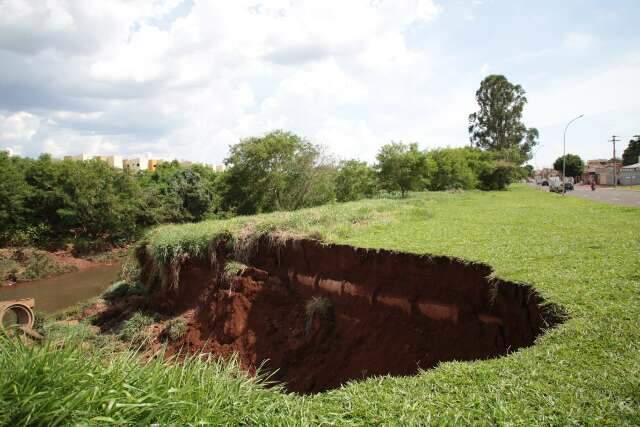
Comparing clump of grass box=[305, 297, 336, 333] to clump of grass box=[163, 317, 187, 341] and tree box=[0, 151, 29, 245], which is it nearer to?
clump of grass box=[163, 317, 187, 341]

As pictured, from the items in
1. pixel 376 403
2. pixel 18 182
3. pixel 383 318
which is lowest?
pixel 383 318

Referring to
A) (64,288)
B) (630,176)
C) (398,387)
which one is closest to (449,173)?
(64,288)

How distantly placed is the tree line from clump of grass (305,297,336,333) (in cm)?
1647

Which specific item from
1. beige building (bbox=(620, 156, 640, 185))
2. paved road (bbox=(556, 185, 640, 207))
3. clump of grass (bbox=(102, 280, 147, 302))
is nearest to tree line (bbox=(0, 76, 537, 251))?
paved road (bbox=(556, 185, 640, 207))

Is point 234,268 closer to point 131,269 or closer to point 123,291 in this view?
point 131,269

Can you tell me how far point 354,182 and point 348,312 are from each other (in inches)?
777

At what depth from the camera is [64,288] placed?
2480 centimetres

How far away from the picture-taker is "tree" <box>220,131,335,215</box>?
2731cm

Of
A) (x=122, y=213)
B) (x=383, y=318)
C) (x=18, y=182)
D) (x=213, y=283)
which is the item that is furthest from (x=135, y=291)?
(x=18, y=182)

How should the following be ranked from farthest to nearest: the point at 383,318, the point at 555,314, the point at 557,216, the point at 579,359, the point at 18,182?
the point at 18,182
the point at 557,216
the point at 383,318
the point at 555,314
the point at 579,359

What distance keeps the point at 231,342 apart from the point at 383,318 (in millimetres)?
4106

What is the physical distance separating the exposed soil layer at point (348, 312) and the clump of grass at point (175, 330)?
0.18 meters

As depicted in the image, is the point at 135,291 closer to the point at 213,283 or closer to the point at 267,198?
the point at 213,283

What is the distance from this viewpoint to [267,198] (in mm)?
27812
